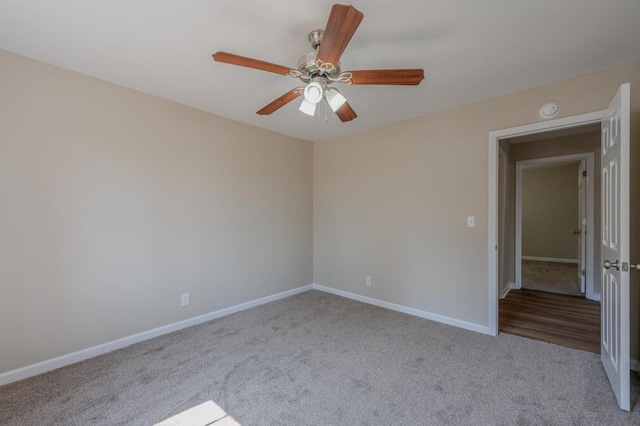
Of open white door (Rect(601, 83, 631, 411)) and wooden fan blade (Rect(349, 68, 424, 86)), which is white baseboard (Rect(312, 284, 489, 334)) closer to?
open white door (Rect(601, 83, 631, 411))

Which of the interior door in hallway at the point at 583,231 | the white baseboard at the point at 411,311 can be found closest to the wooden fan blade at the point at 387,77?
the white baseboard at the point at 411,311

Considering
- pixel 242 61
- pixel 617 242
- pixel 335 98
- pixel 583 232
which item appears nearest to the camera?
pixel 242 61

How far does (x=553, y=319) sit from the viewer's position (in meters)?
3.29

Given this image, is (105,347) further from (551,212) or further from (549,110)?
(551,212)

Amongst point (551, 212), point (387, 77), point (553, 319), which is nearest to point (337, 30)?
point (387, 77)

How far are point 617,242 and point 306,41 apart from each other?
2.43m

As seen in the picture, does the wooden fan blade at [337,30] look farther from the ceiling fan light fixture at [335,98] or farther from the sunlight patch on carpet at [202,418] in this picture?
the sunlight patch on carpet at [202,418]

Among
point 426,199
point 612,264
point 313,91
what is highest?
point 313,91

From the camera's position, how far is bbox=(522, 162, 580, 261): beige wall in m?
6.78

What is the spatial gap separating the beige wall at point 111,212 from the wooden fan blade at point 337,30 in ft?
6.99

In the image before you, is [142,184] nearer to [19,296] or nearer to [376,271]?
[19,296]

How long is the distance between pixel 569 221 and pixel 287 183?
700 centimetres

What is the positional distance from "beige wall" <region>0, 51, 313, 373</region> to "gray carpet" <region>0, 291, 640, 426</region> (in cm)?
38

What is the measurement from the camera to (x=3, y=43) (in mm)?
1987
